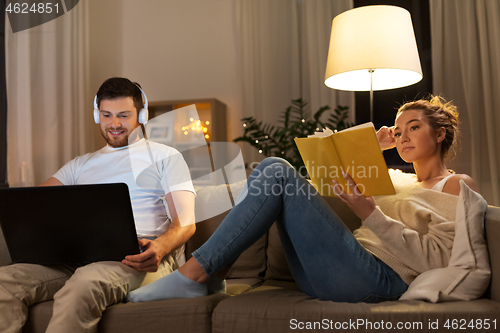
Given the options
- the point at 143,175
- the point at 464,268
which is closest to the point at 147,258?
Answer: the point at 143,175

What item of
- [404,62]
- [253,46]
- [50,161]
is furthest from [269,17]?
[50,161]

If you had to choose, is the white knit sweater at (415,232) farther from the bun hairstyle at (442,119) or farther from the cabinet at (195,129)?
the cabinet at (195,129)

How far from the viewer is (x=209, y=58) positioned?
11.3ft

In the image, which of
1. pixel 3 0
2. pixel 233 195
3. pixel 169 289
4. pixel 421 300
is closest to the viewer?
pixel 421 300

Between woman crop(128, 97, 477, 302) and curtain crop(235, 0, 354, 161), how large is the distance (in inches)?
82.1

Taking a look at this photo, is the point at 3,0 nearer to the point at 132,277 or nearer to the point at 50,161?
the point at 50,161

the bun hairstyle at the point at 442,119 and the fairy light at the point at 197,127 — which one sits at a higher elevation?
the fairy light at the point at 197,127

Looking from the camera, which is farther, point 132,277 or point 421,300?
point 132,277

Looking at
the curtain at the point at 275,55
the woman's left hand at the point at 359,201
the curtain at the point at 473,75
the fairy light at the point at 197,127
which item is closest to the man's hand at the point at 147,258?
the woman's left hand at the point at 359,201

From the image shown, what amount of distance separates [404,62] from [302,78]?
5.25ft

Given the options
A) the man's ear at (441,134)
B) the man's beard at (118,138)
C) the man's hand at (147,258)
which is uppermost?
the man's beard at (118,138)

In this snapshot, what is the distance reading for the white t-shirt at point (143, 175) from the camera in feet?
4.58

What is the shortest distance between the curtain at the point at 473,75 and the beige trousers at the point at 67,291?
2609mm

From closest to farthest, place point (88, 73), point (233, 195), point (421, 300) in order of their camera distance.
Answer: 1. point (421, 300)
2. point (233, 195)
3. point (88, 73)
